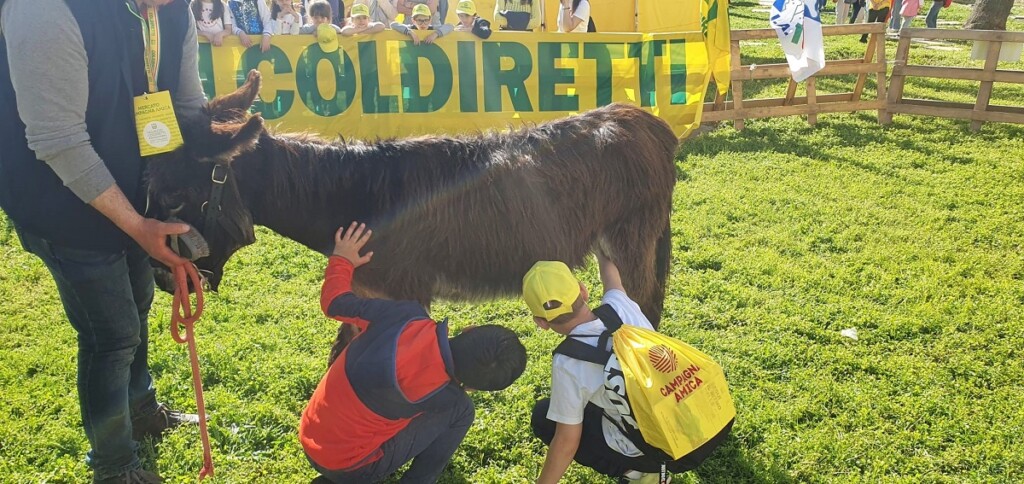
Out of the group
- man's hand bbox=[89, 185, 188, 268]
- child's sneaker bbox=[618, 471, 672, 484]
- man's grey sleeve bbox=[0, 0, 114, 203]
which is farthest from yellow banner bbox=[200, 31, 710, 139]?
man's grey sleeve bbox=[0, 0, 114, 203]

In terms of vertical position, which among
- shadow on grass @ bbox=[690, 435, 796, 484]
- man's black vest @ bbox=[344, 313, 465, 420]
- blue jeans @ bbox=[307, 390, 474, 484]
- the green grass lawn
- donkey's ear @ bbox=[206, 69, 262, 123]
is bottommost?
shadow on grass @ bbox=[690, 435, 796, 484]

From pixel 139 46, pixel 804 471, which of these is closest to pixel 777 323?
pixel 804 471

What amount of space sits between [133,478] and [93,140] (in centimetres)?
141

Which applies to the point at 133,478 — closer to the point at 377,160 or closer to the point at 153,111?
the point at 153,111

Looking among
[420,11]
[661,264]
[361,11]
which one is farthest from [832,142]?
[361,11]

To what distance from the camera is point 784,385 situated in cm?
360

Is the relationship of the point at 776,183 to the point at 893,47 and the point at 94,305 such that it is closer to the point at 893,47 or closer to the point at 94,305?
the point at 94,305

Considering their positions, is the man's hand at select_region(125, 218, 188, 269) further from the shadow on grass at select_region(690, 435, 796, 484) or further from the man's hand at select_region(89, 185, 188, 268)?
the shadow on grass at select_region(690, 435, 796, 484)

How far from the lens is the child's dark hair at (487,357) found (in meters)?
2.29

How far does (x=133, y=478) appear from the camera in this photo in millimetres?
2686

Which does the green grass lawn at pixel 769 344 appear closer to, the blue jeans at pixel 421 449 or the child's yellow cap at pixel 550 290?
the blue jeans at pixel 421 449

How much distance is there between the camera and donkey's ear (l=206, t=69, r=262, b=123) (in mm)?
2568

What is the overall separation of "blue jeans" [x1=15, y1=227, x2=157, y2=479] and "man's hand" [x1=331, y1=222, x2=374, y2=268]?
2.45ft

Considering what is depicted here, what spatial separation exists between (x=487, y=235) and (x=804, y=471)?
1.82 meters
